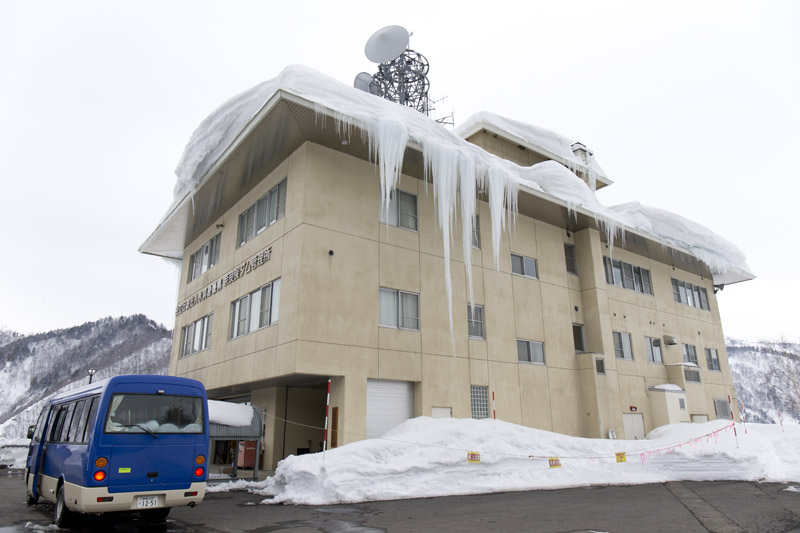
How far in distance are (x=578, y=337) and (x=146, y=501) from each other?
1749cm

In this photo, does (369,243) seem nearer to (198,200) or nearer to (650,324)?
(198,200)

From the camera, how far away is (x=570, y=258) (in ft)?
72.2

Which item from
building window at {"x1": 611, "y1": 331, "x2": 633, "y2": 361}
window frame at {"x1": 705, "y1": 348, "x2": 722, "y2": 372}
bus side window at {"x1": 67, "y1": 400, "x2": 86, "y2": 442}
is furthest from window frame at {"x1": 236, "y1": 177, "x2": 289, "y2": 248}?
window frame at {"x1": 705, "y1": 348, "x2": 722, "y2": 372}

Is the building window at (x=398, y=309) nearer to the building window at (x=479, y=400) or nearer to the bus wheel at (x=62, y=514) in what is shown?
the building window at (x=479, y=400)

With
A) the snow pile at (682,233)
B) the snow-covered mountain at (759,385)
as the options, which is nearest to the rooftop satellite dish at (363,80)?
the snow pile at (682,233)

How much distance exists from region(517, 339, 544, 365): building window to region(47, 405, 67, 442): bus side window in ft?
44.9

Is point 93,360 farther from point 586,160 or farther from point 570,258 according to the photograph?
point 570,258

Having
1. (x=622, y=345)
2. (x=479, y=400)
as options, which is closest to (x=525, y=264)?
(x=479, y=400)

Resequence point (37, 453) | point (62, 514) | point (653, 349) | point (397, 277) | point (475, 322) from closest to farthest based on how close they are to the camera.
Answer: point (62, 514)
point (37, 453)
point (397, 277)
point (475, 322)
point (653, 349)

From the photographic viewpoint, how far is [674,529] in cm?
708

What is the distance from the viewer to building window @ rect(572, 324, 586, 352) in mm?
20812

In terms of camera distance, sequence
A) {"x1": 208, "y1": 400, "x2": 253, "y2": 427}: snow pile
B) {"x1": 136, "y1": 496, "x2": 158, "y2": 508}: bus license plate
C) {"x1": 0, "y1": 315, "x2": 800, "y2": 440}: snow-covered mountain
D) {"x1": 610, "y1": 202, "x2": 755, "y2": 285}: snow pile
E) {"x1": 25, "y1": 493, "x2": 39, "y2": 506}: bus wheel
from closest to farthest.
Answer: {"x1": 136, "y1": 496, "x2": 158, "y2": 508}: bus license plate < {"x1": 25, "y1": 493, "x2": 39, "y2": 506}: bus wheel < {"x1": 208, "y1": 400, "x2": 253, "y2": 427}: snow pile < {"x1": 610, "y1": 202, "x2": 755, "y2": 285}: snow pile < {"x1": 0, "y1": 315, "x2": 800, "y2": 440}: snow-covered mountain

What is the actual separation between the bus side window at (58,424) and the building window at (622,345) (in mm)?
19490

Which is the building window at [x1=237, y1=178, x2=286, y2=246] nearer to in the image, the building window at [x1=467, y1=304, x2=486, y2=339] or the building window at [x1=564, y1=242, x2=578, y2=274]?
the building window at [x1=467, y1=304, x2=486, y2=339]
